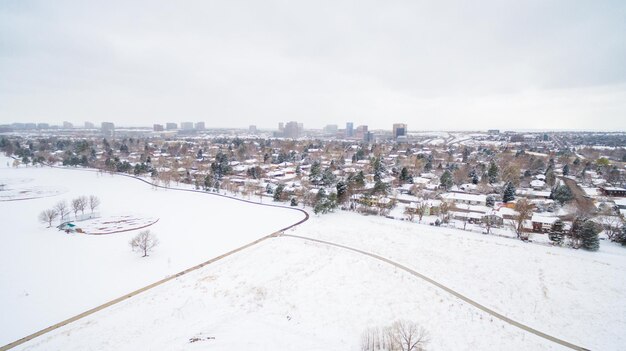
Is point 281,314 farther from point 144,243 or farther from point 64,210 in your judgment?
point 64,210

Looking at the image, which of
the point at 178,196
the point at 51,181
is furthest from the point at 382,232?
the point at 51,181

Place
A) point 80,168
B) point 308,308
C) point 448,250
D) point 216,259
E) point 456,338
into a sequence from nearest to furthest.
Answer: point 456,338, point 308,308, point 216,259, point 448,250, point 80,168

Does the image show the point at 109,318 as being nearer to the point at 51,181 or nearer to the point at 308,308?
the point at 308,308

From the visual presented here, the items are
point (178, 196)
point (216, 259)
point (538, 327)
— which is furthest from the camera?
point (178, 196)

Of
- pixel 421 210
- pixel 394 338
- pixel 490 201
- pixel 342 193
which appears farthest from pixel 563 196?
pixel 394 338

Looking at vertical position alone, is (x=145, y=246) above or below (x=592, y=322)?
above

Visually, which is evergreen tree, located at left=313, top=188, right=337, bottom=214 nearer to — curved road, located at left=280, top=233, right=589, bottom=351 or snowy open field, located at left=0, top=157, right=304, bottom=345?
snowy open field, located at left=0, top=157, right=304, bottom=345

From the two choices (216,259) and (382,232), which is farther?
(382,232)
